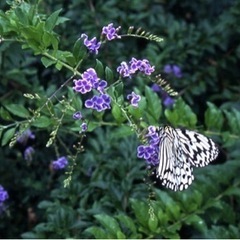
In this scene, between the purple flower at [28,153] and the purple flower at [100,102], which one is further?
the purple flower at [28,153]

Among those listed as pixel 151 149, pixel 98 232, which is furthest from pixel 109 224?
pixel 151 149

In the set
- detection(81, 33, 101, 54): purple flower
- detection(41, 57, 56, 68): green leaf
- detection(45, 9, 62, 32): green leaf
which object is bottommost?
detection(41, 57, 56, 68): green leaf

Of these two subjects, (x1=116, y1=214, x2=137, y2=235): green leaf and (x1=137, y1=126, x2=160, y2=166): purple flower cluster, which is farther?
(x1=116, y1=214, x2=137, y2=235): green leaf

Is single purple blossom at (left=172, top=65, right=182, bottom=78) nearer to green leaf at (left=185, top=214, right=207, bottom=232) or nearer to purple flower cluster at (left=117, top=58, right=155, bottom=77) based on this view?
green leaf at (left=185, top=214, right=207, bottom=232)

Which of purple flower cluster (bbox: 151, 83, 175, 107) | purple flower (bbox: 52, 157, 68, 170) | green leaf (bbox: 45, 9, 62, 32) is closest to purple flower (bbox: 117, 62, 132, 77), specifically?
green leaf (bbox: 45, 9, 62, 32)

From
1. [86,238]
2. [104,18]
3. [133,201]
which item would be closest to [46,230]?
[86,238]

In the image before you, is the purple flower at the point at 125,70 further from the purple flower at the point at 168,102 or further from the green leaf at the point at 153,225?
the purple flower at the point at 168,102

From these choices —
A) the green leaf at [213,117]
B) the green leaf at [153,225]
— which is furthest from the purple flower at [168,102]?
the green leaf at [153,225]

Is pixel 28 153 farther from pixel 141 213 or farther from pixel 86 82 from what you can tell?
pixel 86 82
